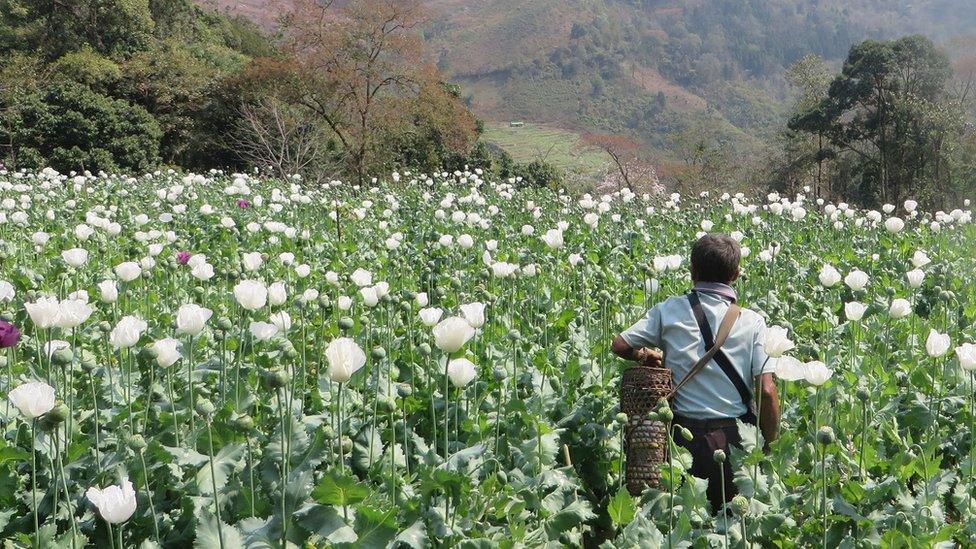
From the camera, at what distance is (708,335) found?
11.3ft

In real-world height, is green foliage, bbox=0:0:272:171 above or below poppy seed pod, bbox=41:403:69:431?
below

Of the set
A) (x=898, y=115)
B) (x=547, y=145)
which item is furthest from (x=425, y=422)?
(x=547, y=145)

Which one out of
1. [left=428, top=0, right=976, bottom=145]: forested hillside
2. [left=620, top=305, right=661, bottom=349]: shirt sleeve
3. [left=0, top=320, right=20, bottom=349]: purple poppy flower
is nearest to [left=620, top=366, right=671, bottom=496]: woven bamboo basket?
[left=620, top=305, right=661, bottom=349]: shirt sleeve

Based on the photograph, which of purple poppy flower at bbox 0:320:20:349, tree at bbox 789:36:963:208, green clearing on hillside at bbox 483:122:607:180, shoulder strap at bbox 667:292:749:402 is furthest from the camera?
green clearing on hillside at bbox 483:122:607:180

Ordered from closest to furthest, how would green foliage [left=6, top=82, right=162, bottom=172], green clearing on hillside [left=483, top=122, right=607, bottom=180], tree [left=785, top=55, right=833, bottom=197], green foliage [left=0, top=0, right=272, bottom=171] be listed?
1. green foliage [left=6, top=82, right=162, bottom=172]
2. green foliage [left=0, top=0, right=272, bottom=171]
3. tree [left=785, top=55, right=833, bottom=197]
4. green clearing on hillside [left=483, top=122, right=607, bottom=180]

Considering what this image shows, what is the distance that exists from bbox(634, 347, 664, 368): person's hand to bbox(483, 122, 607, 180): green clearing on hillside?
38819mm

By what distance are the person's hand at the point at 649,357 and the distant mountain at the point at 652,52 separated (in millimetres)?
63385

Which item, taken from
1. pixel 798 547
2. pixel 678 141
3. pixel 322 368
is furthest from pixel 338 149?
pixel 798 547

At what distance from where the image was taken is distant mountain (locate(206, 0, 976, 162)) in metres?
83.2

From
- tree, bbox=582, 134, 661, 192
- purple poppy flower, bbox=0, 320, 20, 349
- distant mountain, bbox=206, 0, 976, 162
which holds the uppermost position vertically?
purple poppy flower, bbox=0, 320, 20, 349

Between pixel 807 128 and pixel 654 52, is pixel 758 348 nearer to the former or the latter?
pixel 807 128

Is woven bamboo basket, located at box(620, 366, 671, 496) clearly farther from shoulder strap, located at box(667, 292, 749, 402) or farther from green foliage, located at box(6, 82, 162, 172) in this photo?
green foliage, located at box(6, 82, 162, 172)

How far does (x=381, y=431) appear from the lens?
11.0 ft

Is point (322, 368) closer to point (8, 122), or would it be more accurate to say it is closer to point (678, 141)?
point (8, 122)
